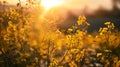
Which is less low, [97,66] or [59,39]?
[59,39]

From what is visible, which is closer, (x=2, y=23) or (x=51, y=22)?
(x=51, y=22)

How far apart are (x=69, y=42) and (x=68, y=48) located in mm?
246

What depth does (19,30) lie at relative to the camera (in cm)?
1362

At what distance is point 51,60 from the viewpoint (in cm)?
1327

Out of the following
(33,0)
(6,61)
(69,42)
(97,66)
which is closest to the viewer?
(69,42)

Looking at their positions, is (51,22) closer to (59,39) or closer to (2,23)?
(59,39)

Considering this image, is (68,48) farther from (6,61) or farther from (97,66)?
(97,66)

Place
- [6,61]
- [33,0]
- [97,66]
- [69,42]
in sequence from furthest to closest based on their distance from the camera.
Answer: [97,66]
[6,61]
[33,0]
[69,42]

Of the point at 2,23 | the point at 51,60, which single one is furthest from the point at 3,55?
the point at 51,60

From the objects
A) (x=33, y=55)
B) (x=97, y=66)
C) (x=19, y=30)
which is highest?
(x=19, y=30)

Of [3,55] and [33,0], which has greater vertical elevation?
[33,0]

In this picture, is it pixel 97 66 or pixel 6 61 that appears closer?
pixel 6 61

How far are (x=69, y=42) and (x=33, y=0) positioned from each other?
2.13 meters

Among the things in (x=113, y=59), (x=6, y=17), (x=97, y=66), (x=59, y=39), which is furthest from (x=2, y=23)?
(x=97, y=66)
